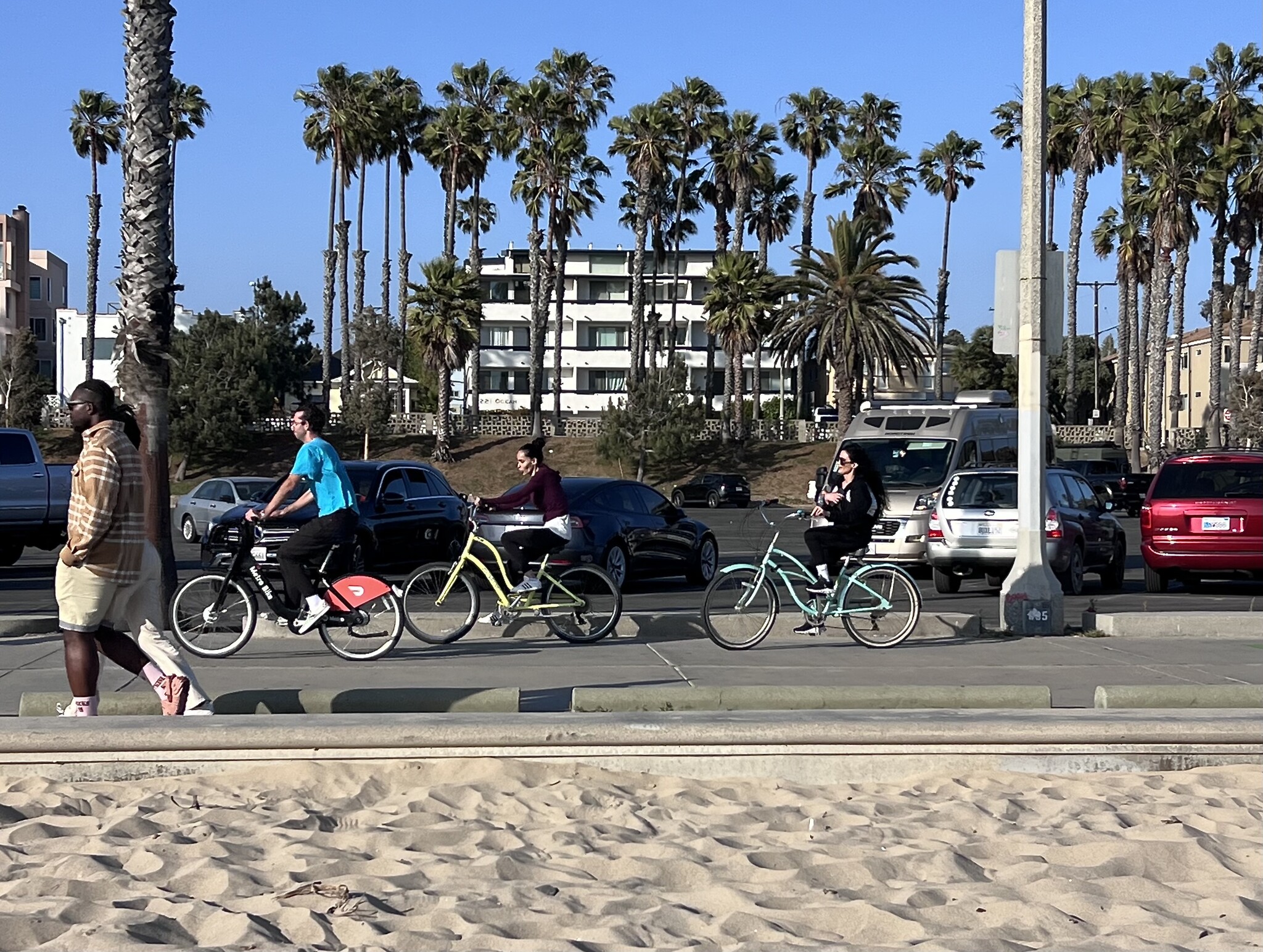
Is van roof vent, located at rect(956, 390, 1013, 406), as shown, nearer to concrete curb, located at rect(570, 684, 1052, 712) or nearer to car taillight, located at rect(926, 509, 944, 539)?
car taillight, located at rect(926, 509, 944, 539)

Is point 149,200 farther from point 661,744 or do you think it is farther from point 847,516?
point 661,744

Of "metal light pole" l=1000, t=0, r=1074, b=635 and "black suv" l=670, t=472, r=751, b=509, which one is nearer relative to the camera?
"metal light pole" l=1000, t=0, r=1074, b=635

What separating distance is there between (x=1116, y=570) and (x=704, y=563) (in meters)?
5.47

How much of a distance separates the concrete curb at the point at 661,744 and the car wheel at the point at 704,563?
1274cm

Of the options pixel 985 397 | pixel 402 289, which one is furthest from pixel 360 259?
pixel 985 397

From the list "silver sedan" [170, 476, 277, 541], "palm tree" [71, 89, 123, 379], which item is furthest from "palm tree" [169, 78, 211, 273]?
"silver sedan" [170, 476, 277, 541]

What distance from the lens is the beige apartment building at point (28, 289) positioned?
8681cm

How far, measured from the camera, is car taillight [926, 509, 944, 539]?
62.5ft

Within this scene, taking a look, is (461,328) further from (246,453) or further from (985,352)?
(985,352)

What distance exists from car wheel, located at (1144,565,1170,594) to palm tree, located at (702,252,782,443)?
47.1m

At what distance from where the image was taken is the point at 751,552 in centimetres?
2814

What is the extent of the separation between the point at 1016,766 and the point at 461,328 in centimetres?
5660

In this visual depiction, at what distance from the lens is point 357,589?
11875 millimetres

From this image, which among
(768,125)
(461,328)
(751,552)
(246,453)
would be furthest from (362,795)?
(768,125)
